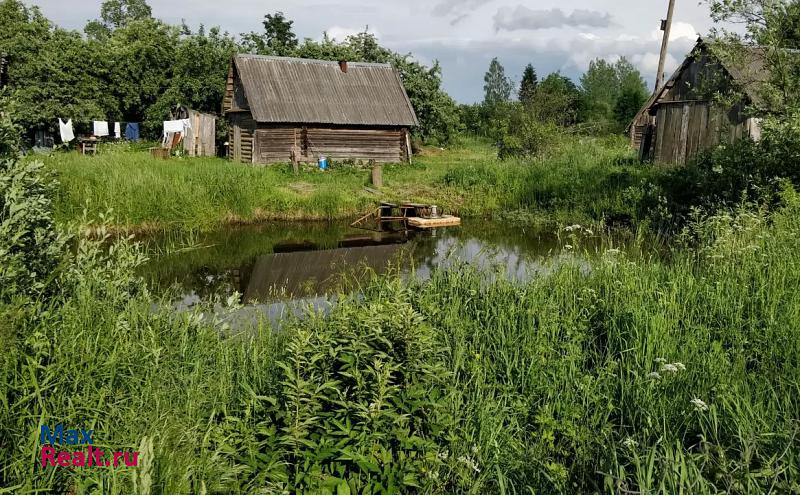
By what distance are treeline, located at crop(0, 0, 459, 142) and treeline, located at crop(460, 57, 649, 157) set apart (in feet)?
16.4

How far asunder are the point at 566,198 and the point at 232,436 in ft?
50.6

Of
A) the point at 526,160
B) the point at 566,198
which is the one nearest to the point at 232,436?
the point at 566,198

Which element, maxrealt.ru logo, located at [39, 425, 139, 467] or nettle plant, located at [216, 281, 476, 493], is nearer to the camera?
maxrealt.ru logo, located at [39, 425, 139, 467]

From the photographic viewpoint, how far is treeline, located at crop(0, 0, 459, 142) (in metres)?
28.6

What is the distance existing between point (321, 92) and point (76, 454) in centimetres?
2357

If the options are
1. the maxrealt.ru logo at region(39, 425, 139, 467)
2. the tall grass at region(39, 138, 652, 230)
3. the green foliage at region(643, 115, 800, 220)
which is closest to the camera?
the maxrealt.ru logo at region(39, 425, 139, 467)

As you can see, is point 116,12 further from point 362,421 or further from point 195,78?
point 362,421

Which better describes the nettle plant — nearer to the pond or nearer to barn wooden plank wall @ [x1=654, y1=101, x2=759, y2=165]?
the pond

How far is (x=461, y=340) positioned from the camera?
16.7 ft

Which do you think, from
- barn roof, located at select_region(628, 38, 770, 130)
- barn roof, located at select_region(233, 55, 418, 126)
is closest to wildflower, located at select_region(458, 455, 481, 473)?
barn roof, located at select_region(628, 38, 770, 130)

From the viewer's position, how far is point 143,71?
30391 mm

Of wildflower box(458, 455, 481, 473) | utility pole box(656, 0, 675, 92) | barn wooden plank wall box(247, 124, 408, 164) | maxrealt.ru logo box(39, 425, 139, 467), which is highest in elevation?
utility pole box(656, 0, 675, 92)

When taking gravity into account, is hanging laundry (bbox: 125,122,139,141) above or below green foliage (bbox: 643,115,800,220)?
above

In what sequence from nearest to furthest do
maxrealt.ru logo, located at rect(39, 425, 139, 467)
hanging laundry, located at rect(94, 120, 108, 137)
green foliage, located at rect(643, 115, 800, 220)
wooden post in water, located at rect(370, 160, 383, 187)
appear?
maxrealt.ru logo, located at rect(39, 425, 139, 467)
green foliage, located at rect(643, 115, 800, 220)
wooden post in water, located at rect(370, 160, 383, 187)
hanging laundry, located at rect(94, 120, 108, 137)
